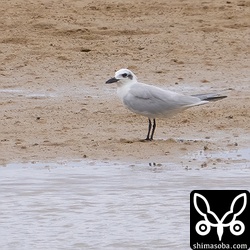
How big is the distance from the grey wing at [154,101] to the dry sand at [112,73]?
1.05 feet

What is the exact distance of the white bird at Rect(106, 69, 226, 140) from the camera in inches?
478

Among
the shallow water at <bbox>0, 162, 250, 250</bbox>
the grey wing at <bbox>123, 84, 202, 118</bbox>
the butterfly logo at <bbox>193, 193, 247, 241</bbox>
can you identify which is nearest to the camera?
the butterfly logo at <bbox>193, 193, 247, 241</bbox>

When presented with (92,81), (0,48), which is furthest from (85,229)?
(0,48)

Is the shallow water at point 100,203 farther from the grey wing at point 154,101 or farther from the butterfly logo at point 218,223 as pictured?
the grey wing at point 154,101

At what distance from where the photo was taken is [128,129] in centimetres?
1286

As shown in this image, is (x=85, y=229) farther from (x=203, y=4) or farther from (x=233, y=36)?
(x=203, y=4)

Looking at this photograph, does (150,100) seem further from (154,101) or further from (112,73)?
(112,73)

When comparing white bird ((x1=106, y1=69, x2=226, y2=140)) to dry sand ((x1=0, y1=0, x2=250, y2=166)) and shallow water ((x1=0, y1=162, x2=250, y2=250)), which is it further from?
shallow water ((x1=0, y1=162, x2=250, y2=250))

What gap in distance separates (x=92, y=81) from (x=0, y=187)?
4540 mm

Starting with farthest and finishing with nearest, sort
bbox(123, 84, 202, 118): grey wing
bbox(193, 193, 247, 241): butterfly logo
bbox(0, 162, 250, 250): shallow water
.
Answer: bbox(123, 84, 202, 118): grey wing < bbox(0, 162, 250, 250): shallow water < bbox(193, 193, 247, 241): butterfly logo

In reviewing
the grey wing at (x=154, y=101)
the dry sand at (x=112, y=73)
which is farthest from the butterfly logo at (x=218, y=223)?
the grey wing at (x=154, y=101)

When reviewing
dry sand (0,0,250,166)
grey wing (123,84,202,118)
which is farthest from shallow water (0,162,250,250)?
grey wing (123,84,202,118)

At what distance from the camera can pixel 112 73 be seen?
50.3 feet

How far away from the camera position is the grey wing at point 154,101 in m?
12.1
